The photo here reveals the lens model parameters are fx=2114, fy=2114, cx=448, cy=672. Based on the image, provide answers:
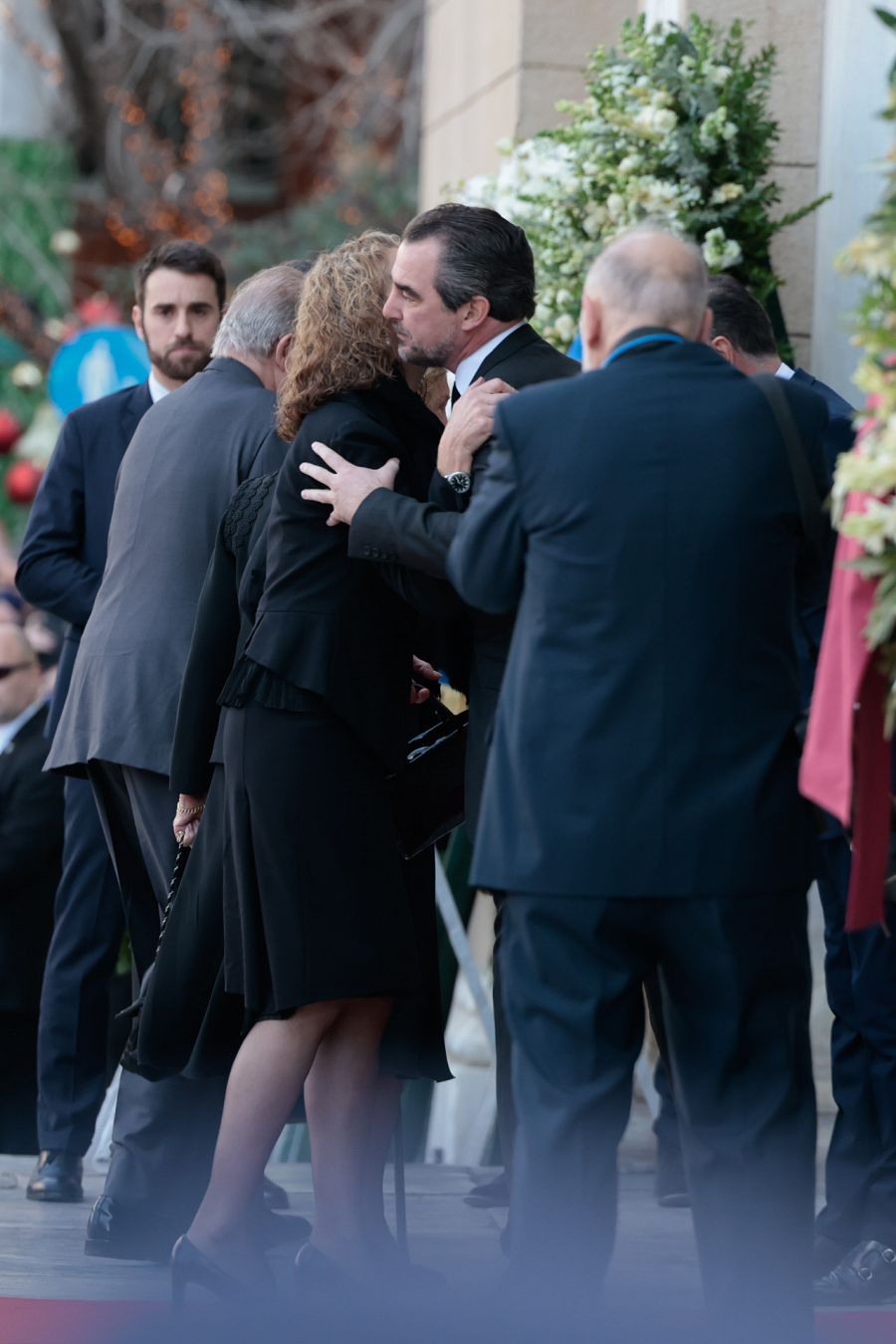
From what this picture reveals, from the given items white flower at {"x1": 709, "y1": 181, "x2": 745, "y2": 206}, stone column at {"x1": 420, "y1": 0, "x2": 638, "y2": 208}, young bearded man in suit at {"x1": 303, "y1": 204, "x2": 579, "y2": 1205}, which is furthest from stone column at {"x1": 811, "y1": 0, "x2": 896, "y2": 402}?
young bearded man in suit at {"x1": 303, "y1": 204, "x2": 579, "y2": 1205}

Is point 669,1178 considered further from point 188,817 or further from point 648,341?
point 648,341

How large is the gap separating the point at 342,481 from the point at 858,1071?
176 centimetres

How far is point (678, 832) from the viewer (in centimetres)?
344

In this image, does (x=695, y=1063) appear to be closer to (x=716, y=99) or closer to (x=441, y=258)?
(x=441, y=258)

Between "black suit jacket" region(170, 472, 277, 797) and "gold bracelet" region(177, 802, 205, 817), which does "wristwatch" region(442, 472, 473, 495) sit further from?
"gold bracelet" region(177, 802, 205, 817)

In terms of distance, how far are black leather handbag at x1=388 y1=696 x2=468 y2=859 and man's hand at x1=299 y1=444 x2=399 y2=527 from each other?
1.88ft

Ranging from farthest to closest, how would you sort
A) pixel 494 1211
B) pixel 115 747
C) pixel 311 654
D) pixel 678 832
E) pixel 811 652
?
pixel 494 1211
pixel 115 747
pixel 811 652
pixel 311 654
pixel 678 832

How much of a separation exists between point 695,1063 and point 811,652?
1.28 metres

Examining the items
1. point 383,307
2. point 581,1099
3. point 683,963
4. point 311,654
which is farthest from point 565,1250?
point 383,307

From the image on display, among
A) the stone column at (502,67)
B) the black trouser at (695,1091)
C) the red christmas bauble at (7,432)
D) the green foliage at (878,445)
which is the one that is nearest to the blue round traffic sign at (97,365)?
the stone column at (502,67)

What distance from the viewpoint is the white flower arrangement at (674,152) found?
569 centimetres

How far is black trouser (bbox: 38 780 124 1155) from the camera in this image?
219 inches

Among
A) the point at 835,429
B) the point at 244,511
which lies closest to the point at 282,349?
the point at 244,511

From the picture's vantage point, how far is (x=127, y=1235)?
4.73 m
